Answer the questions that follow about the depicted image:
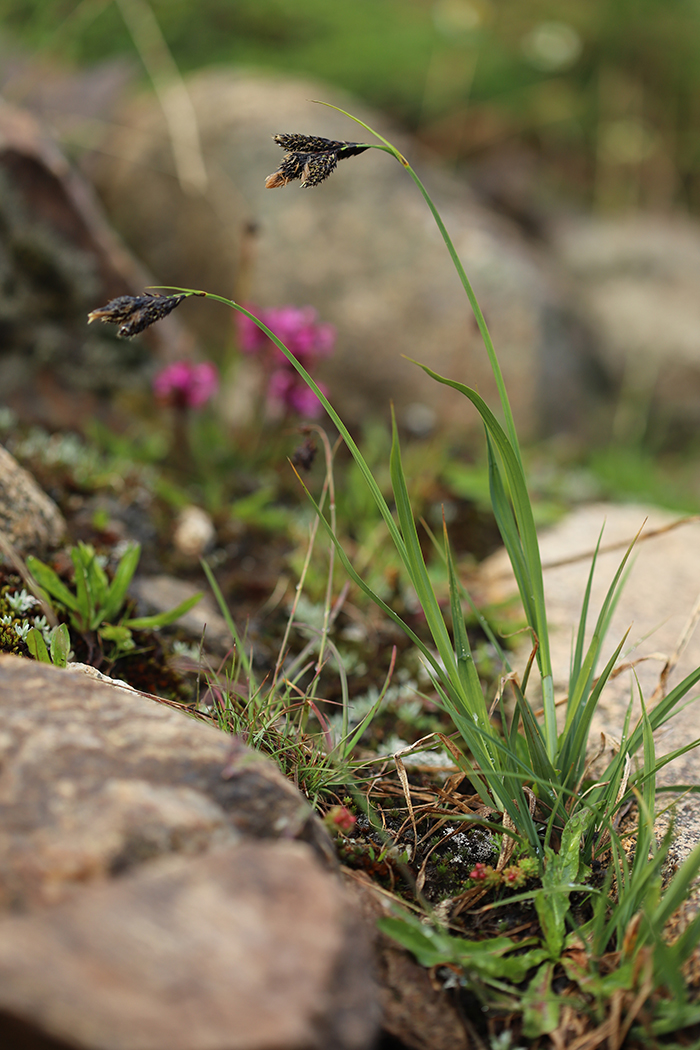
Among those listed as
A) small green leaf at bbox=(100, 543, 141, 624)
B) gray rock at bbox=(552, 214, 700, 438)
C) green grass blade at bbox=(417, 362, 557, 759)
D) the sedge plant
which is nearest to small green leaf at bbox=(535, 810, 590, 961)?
the sedge plant

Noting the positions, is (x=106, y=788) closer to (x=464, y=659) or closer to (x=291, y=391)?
(x=464, y=659)

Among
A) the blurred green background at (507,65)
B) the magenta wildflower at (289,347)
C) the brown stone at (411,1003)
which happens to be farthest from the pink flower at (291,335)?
the blurred green background at (507,65)

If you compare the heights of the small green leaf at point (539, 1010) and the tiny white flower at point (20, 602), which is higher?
the tiny white flower at point (20, 602)

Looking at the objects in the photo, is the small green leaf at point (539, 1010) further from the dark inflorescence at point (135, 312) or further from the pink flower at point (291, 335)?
the pink flower at point (291, 335)

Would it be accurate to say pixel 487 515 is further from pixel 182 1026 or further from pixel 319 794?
pixel 182 1026

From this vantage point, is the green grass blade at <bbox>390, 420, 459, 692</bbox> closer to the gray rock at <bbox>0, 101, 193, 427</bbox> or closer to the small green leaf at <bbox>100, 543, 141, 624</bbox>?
the small green leaf at <bbox>100, 543, 141, 624</bbox>

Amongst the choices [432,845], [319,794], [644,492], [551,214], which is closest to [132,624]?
[319,794]

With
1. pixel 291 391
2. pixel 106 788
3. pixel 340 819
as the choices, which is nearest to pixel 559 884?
pixel 340 819
